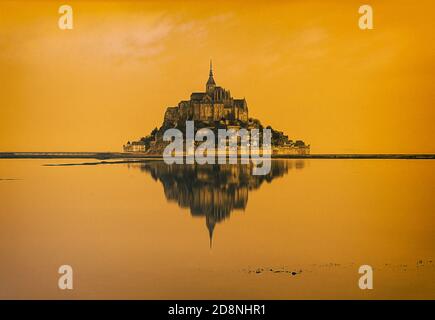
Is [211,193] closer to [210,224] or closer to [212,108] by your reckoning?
[210,224]

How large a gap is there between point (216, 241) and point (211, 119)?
20808mm

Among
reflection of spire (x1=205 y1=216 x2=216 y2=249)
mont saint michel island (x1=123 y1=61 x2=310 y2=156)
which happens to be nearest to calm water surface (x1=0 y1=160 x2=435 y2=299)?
reflection of spire (x1=205 y1=216 x2=216 y2=249)

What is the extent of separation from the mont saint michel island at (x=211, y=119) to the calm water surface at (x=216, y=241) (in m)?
9.50

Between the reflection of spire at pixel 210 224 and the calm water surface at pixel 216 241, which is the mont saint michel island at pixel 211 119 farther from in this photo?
the reflection of spire at pixel 210 224

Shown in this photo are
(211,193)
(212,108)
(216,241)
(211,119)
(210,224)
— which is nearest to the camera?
(216,241)

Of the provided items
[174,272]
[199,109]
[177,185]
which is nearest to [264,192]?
[177,185]

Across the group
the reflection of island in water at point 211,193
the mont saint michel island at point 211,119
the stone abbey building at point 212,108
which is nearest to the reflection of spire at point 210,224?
the reflection of island in water at point 211,193

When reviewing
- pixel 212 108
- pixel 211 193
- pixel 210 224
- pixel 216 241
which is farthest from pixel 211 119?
pixel 216 241

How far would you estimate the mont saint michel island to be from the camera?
2398cm

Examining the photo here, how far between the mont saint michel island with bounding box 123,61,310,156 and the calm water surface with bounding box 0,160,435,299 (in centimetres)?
950

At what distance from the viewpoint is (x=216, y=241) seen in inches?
351

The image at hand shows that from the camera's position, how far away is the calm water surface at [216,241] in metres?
7.10

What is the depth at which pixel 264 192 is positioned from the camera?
45.4 ft

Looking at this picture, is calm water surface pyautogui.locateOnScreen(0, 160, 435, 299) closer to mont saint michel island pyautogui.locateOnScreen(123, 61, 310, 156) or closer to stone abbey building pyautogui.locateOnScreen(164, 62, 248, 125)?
mont saint michel island pyautogui.locateOnScreen(123, 61, 310, 156)
